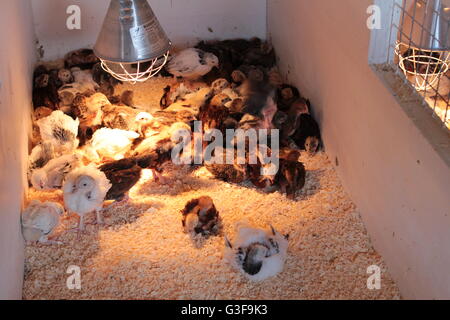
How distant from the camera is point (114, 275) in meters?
2.54

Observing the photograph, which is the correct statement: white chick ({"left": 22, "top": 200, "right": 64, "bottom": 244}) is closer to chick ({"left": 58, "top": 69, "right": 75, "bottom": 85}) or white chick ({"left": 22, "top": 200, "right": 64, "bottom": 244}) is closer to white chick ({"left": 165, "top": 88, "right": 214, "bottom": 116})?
white chick ({"left": 165, "top": 88, "right": 214, "bottom": 116})

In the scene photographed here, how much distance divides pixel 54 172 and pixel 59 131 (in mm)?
346

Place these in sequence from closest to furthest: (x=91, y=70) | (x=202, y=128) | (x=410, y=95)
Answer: (x=410, y=95), (x=202, y=128), (x=91, y=70)

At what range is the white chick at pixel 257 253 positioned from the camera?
243cm

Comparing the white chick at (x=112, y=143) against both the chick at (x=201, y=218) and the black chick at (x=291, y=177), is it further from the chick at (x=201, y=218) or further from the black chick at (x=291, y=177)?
the black chick at (x=291, y=177)

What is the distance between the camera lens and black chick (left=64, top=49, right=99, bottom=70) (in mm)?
4164

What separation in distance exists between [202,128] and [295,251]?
37.8 inches

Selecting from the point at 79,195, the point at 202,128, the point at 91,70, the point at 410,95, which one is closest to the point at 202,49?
the point at 91,70

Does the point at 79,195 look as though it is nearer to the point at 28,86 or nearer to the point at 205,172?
the point at 205,172

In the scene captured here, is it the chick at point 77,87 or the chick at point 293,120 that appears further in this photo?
the chick at point 77,87

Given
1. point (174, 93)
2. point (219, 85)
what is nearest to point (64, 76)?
point (174, 93)

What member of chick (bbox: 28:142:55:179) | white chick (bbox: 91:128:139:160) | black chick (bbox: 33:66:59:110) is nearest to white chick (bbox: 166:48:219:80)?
black chick (bbox: 33:66:59:110)

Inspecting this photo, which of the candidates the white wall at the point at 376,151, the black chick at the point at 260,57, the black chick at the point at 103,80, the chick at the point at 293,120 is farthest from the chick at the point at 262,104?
the black chick at the point at 103,80

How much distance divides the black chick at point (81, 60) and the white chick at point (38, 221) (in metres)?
1.69
